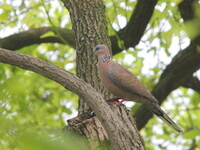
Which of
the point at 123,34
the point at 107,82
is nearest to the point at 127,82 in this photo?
the point at 107,82

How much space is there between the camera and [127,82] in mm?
3982

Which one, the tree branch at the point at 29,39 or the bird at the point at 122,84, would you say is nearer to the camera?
the bird at the point at 122,84

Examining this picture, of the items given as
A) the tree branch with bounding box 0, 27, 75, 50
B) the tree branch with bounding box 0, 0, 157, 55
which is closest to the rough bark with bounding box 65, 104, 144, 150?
the tree branch with bounding box 0, 0, 157, 55

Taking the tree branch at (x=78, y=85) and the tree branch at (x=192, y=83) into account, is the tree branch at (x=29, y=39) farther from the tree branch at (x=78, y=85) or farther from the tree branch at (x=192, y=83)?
the tree branch at (x=78, y=85)

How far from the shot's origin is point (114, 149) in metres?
2.76

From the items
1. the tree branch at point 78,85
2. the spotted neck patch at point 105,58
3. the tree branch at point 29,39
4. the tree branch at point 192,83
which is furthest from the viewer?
the tree branch at point 192,83

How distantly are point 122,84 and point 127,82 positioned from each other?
0.08m

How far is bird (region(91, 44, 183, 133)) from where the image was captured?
151 inches

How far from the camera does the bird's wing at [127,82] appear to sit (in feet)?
12.9

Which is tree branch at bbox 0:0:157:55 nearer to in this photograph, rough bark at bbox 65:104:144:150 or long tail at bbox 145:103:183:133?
long tail at bbox 145:103:183:133

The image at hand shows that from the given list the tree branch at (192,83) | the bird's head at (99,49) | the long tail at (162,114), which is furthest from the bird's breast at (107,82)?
the tree branch at (192,83)

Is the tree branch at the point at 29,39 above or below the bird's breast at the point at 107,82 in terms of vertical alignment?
above

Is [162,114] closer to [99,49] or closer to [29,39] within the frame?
[99,49]

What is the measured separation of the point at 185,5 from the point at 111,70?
1267mm
